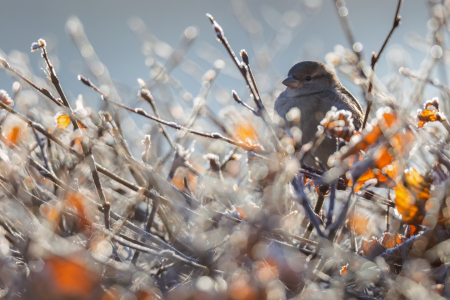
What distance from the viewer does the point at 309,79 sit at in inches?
133

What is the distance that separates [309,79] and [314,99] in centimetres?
46

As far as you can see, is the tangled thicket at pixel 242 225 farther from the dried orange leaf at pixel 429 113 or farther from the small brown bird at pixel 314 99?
the small brown bird at pixel 314 99

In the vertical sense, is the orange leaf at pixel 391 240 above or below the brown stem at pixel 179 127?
below

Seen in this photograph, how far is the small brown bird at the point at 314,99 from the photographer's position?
2715 millimetres

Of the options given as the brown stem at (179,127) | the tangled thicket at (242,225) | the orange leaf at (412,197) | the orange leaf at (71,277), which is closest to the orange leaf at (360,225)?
the tangled thicket at (242,225)

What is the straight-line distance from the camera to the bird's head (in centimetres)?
326

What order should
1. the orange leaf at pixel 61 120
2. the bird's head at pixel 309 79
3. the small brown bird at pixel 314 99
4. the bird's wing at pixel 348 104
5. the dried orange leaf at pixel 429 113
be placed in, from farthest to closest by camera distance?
the bird's head at pixel 309 79, the bird's wing at pixel 348 104, the small brown bird at pixel 314 99, the orange leaf at pixel 61 120, the dried orange leaf at pixel 429 113

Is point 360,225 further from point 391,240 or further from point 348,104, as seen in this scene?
point 348,104

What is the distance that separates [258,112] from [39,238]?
2.40 ft

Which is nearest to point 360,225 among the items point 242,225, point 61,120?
point 242,225

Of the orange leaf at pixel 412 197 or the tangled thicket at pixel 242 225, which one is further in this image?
the orange leaf at pixel 412 197

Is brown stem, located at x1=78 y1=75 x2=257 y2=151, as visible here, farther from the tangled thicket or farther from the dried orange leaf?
the dried orange leaf

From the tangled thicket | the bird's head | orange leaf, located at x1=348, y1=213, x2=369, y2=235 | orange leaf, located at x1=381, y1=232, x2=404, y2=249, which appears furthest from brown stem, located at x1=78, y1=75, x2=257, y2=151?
the bird's head

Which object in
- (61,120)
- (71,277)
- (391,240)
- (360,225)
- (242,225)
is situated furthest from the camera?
(360,225)
